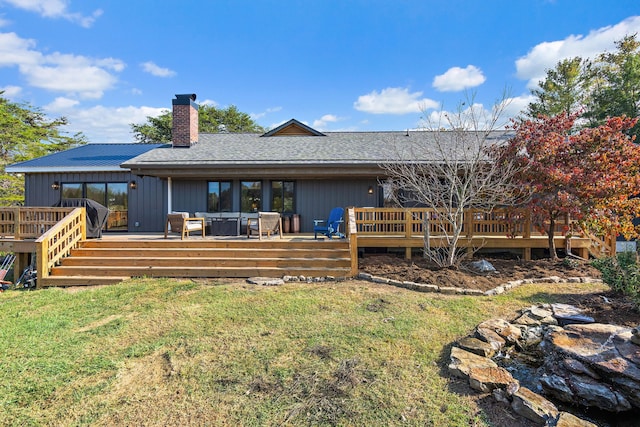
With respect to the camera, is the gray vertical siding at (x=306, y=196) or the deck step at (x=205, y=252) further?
the gray vertical siding at (x=306, y=196)

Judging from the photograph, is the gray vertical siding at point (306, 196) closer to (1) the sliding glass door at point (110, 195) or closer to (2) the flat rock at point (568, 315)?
(1) the sliding glass door at point (110, 195)

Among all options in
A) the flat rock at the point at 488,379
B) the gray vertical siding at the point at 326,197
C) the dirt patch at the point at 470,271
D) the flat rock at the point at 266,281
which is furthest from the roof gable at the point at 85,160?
the flat rock at the point at 488,379

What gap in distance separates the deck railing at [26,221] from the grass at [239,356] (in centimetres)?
247

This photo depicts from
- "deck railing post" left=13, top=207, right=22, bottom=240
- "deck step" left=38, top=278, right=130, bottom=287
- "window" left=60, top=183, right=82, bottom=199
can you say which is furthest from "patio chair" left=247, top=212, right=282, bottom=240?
"window" left=60, top=183, right=82, bottom=199

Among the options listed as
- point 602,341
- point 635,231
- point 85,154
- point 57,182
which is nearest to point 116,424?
point 602,341

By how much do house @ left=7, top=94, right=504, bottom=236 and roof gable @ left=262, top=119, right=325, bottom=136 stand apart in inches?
32.6

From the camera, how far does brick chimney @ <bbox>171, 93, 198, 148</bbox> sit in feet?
38.3

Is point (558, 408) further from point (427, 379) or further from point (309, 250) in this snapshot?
point (309, 250)

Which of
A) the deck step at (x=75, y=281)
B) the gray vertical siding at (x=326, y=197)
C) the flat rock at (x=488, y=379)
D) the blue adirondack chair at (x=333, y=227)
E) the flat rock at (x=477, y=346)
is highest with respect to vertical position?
the gray vertical siding at (x=326, y=197)

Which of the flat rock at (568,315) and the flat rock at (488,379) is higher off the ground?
the flat rock at (568,315)

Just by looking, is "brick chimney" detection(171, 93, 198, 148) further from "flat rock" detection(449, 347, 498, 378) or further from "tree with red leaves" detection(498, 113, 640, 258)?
"flat rock" detection(449, 347, 498, 378)

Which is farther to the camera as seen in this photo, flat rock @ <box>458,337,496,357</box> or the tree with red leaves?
the tree with red leaves

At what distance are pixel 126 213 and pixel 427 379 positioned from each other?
→ 11857 millimetres

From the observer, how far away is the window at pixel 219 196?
35.8ft
